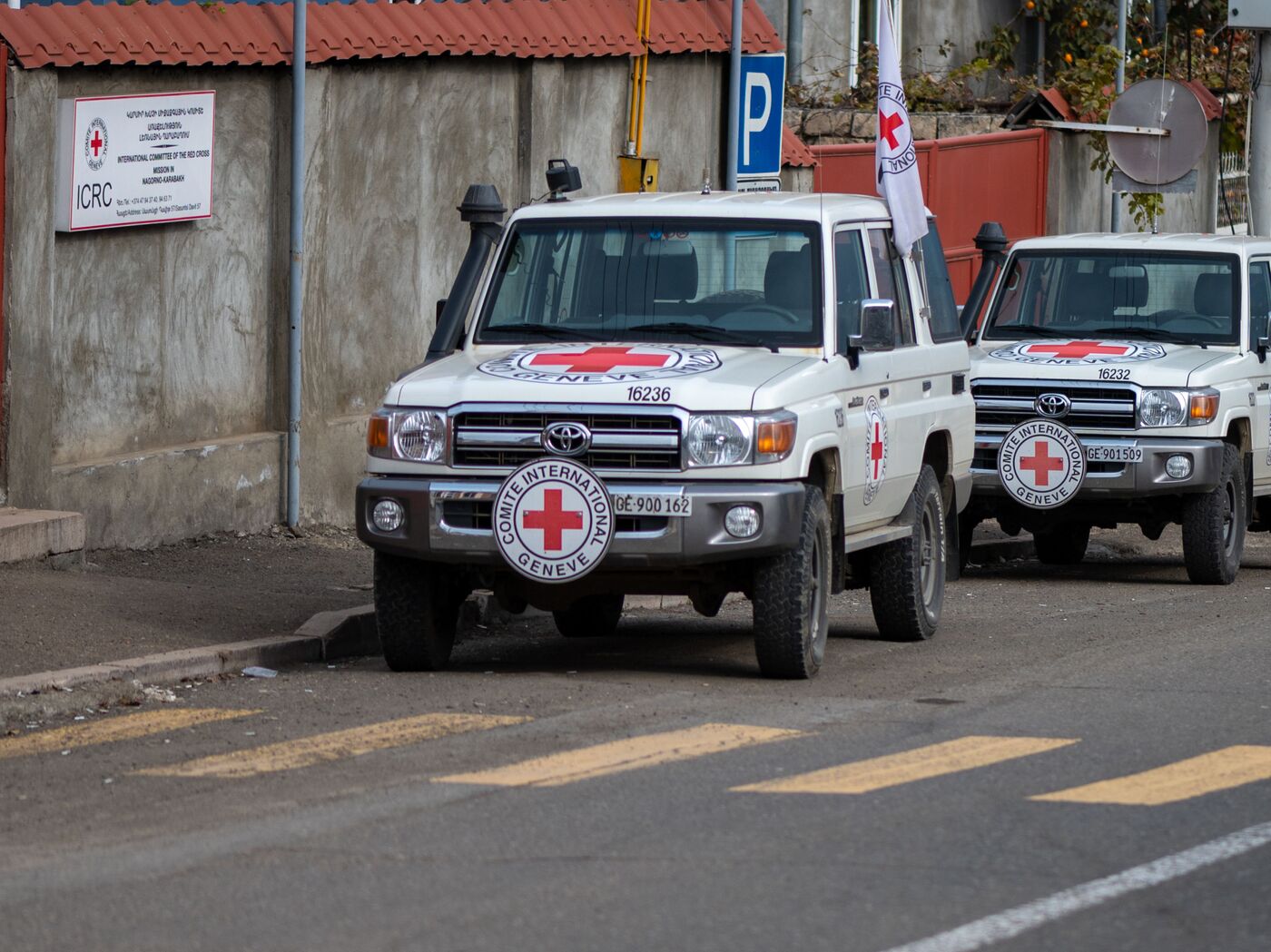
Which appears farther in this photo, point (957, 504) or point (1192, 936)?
point (957, 504)

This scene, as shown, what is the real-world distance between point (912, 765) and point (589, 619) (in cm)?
422

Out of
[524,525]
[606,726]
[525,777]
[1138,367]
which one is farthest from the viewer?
[1138,367]

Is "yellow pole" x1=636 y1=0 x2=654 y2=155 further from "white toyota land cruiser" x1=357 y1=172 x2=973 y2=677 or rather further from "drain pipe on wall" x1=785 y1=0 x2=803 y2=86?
"drain pipe on wall" x1=785 y1=0 x2=803 y2=86

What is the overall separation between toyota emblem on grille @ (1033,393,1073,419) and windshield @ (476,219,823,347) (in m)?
3.96

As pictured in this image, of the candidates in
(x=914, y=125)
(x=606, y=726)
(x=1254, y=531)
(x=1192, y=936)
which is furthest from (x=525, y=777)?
(x=914, y=125)

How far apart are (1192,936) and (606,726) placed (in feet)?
11.0

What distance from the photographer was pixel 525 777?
310 inches

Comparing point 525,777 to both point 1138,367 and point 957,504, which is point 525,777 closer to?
point 957,504

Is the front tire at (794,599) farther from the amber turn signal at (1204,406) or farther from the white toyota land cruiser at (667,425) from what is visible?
the amber turn signal at (1204,406)

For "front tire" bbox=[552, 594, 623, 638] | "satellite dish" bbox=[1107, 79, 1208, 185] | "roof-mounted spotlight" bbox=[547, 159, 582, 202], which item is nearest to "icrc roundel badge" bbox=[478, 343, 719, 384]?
"roof-mounted spotlight" bbox=[547, 159, 582, 202]

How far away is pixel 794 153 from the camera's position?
1983cm

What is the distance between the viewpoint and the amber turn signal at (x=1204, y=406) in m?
14.2

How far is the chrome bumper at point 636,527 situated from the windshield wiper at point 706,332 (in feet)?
2.97

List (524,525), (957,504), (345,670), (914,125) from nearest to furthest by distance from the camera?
(524,525), (345,670), (957,504), (914,125)
